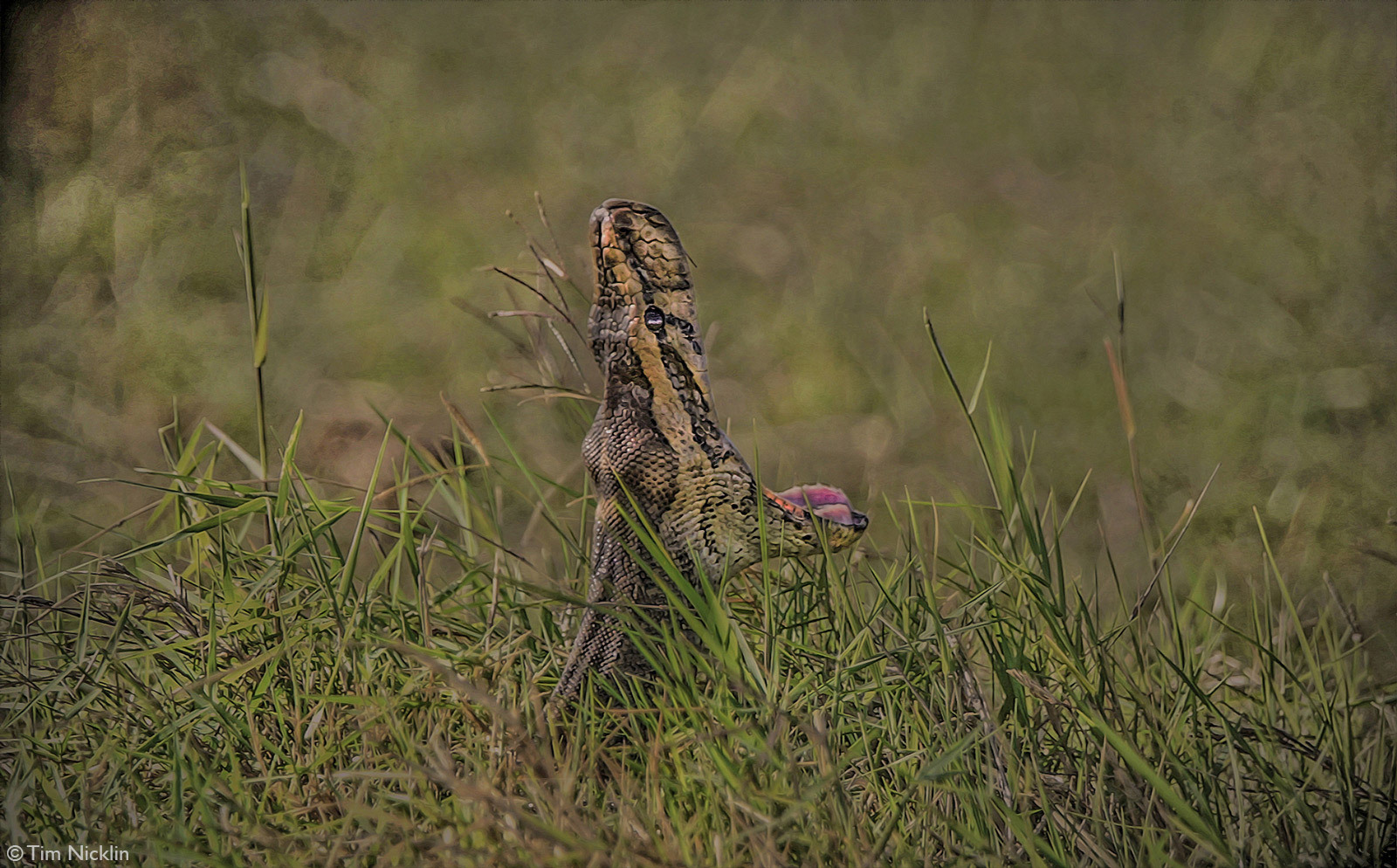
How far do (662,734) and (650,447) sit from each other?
436 millimetres

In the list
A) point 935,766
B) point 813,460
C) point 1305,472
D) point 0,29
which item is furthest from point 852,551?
point 0,29

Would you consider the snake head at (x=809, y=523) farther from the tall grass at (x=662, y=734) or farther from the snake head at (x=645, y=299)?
Answer: the snake head at (x=645, y=299)

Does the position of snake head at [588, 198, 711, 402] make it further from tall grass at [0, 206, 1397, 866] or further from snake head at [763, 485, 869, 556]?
tall grass at [0, 206, 1397, 866]

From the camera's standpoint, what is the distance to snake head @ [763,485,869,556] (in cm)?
178

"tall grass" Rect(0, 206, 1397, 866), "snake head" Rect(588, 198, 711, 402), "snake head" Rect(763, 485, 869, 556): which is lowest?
"tall grass" Rect(0, 206, 1397, 866)

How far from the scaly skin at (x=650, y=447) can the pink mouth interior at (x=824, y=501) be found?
2.8 inches

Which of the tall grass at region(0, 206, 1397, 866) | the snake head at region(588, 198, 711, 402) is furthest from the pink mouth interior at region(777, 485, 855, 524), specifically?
the snake head at region(588, 198, 711, 402)

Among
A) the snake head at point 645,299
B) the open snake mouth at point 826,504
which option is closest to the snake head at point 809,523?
the open snake mouth at point 826,504

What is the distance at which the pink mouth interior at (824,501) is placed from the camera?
6.01ft

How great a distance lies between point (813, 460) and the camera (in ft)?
12.3

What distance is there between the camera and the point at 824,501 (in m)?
1.88

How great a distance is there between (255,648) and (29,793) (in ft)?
1.27

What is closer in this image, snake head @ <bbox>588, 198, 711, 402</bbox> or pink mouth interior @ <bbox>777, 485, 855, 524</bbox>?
snake head @ <bbox>588, 198, 711, 402</bbox>

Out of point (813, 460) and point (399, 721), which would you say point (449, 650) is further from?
point (813, 460)
